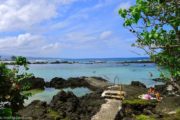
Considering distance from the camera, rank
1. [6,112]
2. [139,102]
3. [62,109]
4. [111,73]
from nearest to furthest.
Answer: [6,112] < [139,102] < [62,109] < [111,73]

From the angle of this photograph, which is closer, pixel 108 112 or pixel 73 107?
pixel 108 112

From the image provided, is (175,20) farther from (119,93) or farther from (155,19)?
(119,93)

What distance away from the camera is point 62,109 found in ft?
84.5

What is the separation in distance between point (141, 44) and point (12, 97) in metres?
3.47

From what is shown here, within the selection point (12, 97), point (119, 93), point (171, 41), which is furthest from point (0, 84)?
point (119, 93)

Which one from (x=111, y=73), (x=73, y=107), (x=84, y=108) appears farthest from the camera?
(x=111, y=73)

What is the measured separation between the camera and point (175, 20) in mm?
9391

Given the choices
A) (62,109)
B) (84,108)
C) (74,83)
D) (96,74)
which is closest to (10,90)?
(62,109)

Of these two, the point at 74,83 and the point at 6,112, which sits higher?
the point at 6,112

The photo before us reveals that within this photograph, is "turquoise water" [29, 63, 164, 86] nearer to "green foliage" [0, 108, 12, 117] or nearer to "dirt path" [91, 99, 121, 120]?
"dirt path" [91, 99, 121, 120]

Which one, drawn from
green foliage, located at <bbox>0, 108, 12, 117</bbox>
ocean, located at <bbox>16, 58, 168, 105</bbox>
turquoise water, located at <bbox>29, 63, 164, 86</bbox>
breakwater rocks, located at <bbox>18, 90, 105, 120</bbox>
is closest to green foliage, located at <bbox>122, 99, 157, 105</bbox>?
breakwater rocks, located at <bbox>18, 90, 105, 120</bbox>

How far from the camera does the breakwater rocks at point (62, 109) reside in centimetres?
2291

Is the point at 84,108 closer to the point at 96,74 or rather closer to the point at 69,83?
the point at 69,83

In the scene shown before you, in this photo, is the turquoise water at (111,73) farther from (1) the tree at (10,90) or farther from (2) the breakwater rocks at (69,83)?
(1) the tree at (10,90)
